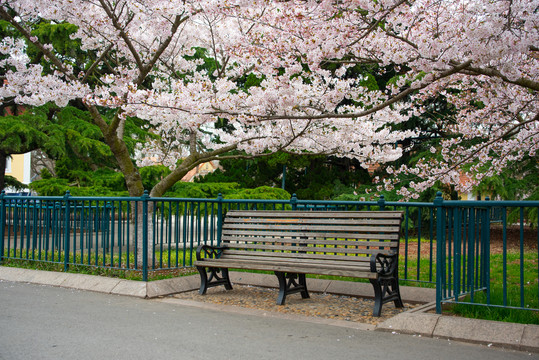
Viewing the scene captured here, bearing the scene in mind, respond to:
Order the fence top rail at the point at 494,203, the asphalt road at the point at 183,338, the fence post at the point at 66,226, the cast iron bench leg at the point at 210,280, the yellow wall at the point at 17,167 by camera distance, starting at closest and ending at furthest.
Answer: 1. the asphalt road at the point at 183,338
2. the fence top rail at the point at 494,203
3. the cast iron bench leg at the point at 210,280
4. the fence post at the point at 66,226
5. the yellow wall at the point at 17,167

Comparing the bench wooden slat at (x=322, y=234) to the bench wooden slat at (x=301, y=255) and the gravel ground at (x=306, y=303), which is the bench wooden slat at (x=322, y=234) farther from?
the gravel ground at (x=306, y=303)

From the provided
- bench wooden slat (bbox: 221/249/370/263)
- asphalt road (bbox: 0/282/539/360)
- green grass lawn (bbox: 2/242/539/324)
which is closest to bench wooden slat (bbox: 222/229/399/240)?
bench wooden slat (bbox: 221/249/370/263)

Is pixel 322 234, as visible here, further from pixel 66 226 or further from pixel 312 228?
pixel 66 226

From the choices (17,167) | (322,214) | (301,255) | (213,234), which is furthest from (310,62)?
(17,167)

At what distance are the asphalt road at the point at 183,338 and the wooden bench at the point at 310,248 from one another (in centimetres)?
80

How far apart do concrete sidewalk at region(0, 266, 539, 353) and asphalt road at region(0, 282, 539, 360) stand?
0.13 metres

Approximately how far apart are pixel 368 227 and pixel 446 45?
2.68 metres

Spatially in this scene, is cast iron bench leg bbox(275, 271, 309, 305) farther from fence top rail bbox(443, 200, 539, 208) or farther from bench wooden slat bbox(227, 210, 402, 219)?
fence top rail bbox(443, 200, 539, 208)

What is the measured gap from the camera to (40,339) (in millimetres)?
5406

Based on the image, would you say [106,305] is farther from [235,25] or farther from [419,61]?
[235,25]

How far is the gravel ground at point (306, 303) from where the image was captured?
679cm

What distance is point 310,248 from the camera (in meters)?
7.54

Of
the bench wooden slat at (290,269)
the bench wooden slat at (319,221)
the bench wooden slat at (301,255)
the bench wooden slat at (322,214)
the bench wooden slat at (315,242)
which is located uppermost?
the bench wooden slat at (322,214)

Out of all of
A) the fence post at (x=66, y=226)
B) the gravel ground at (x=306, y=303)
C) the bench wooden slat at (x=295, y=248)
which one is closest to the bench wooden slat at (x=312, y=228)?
the bench wooden slat at (x=295, y=248)
